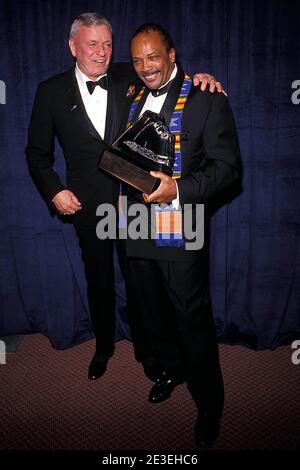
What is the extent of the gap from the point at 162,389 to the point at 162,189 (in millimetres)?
1242

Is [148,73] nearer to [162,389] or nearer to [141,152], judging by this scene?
[141,152]

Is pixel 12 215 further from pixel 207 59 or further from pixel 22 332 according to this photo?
pixel 207 59

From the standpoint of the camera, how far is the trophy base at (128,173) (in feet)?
5.04

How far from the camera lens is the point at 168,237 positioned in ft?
5.72

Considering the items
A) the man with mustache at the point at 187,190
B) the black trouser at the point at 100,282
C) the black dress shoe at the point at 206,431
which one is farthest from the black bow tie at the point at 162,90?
the black dress shoe at the point at 206,431

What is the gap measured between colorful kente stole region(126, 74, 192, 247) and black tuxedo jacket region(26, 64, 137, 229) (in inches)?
17.0

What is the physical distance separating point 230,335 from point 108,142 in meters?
1.58

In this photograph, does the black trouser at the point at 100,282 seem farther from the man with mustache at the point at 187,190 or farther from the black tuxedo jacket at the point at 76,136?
the man with mustache at the point at 187,190

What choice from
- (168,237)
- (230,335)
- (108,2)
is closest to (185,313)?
(168,237)

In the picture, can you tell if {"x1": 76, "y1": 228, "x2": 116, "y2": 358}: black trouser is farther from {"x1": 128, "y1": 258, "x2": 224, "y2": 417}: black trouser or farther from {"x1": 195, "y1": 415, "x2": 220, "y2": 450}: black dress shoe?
{"x1": 195, "y1": 415, "x2": 220, "y2": 450}: black dress shoe

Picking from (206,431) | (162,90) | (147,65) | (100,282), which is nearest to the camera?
(147,65)

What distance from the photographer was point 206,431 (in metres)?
1.89

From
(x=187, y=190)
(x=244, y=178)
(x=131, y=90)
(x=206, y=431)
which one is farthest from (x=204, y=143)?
(x=206, y=431)

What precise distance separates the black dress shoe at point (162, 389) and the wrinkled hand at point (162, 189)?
1184 mm
